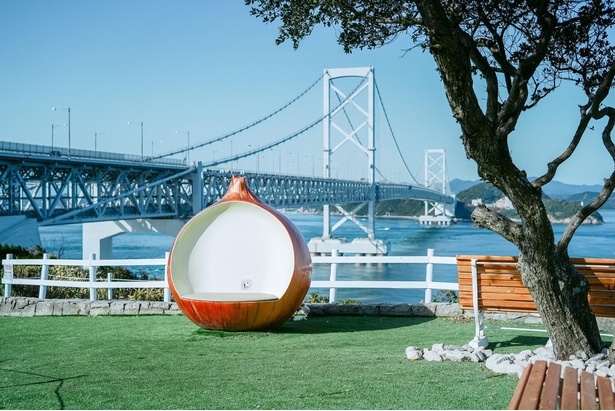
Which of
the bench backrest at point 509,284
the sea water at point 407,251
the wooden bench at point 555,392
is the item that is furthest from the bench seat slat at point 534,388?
the sea water at point 407,251

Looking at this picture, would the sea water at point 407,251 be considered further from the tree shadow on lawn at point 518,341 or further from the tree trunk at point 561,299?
the tree trunk at point 561,299

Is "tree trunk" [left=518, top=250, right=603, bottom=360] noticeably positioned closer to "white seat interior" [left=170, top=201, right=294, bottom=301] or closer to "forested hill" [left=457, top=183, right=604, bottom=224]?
"white seat interior" [left=170, top=201, right=294, bottom=301]

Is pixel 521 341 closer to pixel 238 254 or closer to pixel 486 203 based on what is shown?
pixel 238 254

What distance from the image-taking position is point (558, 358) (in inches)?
251

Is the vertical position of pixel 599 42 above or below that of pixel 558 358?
above

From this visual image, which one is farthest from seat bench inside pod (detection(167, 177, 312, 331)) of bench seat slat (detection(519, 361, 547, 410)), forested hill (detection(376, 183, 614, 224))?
forested hill (detection(376, 183, 614, 224))

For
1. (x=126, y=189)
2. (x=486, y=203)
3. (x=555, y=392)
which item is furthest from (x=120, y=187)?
(x=486, y=203)

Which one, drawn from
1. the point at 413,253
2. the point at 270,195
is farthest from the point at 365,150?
the point at 270,195

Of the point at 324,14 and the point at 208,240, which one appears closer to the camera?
the point at 324,14

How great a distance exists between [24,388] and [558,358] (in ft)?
13.6

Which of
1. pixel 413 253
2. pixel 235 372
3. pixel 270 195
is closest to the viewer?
pixel 235 372

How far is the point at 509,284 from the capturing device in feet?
23.6

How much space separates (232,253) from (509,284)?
3.71 m

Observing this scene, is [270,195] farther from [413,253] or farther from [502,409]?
[502,409]
